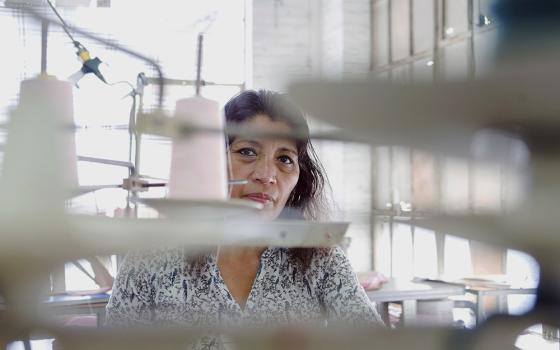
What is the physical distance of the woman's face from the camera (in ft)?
1.16

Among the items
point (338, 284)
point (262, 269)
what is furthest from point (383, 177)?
point (338, 284)

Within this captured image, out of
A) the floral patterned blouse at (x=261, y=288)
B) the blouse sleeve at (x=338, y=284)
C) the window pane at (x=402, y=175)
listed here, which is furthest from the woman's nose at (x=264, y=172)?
the blouse sleeve at (x=338, y=284)

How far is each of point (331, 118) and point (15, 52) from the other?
7.7 inches

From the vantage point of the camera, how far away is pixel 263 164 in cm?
40

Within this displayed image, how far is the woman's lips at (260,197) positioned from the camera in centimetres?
37

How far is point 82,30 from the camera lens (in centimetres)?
34

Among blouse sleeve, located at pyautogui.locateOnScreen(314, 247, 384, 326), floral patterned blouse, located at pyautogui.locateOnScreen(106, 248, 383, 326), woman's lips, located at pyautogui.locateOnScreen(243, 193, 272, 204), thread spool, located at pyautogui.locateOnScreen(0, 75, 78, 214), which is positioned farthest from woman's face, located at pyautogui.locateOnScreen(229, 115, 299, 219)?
blouse sleeve, located at pyautogui.locateOnScreen(314, 247, 384, 326)

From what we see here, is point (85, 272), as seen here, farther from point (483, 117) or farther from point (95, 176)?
point (483, 117)

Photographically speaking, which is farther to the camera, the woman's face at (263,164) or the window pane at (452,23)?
the window pane at (452,23)

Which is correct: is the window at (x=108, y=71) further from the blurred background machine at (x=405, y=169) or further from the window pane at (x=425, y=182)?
the window pane at (x=425, y=182)

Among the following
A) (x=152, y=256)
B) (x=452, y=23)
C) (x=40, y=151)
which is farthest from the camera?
(x=452, y=23)

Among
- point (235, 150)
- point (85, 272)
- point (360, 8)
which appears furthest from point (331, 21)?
point (85, 272)

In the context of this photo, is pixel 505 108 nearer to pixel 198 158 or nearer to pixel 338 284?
pixel 198 158

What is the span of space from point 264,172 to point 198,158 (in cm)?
13
